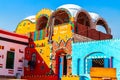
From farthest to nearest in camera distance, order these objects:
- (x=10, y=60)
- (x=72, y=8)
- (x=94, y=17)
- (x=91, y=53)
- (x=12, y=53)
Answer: (x=94, y=17)
(x=12, y=53)
(x=10, y=60)
(x=72, y=8)
(x=91, y=53)

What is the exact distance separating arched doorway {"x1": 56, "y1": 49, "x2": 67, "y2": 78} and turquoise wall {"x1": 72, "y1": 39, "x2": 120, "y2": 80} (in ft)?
4.21

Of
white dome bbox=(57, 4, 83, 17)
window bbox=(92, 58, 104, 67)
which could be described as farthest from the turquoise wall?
white dome bbox=(57, 4, 83, 17)

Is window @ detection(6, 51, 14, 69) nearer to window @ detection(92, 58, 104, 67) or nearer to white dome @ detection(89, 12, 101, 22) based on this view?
window @ detection(92, 58, 104, 67)

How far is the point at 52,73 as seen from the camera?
1958 centimetres

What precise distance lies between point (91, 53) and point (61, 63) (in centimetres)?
313

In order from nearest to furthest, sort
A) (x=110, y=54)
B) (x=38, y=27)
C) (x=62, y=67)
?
1. (x=110, y=54)
2. (x=62, y=67)
3. (x=38, y=27)

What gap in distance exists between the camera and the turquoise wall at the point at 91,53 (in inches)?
636

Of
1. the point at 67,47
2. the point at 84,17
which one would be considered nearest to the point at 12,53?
the point at 67,47

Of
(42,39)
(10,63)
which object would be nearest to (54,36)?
(42,39)

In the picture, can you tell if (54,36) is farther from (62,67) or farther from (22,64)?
(22,64)

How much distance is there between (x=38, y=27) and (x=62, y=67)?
5.41 m

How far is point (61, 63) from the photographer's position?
19547mm

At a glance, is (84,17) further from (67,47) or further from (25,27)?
(25,27)

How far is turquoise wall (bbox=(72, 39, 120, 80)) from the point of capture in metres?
16.2
